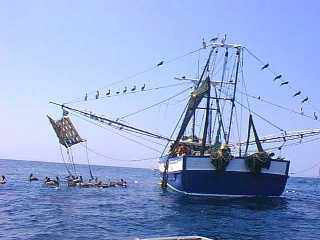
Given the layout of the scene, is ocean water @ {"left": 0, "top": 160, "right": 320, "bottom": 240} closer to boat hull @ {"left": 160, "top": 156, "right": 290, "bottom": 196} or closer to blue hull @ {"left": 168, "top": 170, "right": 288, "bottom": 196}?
blue hull @ {"left": 168, "top": 170, "right": 288, "bottom": 196}

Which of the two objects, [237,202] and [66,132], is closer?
[237,202]

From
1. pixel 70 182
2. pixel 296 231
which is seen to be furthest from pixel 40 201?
pixel 296 231

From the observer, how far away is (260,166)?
60.5 meters

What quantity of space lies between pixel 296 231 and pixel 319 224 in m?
6.35

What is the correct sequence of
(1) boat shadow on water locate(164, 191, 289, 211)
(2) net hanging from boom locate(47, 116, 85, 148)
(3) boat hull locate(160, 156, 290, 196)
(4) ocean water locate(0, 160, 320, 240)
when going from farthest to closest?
(2) net hanging from boom locate(47, 116, 85, 148), (3) boat hull locate(160, 156, 290, 196), (1) boat shadow on water locate(164, 191, 289, 211), (4) ocean water locate(0, 160, 320, 240)

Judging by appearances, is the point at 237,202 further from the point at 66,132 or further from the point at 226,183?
the point at 66,132

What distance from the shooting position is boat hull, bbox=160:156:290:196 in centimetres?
6000

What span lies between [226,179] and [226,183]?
434 millimetres

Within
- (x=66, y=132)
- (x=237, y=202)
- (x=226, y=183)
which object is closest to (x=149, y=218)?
(x=237, y=202)

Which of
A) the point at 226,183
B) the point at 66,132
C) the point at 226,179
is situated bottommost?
the point at 226,183

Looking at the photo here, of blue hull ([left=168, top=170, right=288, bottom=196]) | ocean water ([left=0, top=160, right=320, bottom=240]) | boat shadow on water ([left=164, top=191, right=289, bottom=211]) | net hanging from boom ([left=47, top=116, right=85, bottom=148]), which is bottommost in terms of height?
ocean water ([left=0, top=160, right=320, bottom=240])

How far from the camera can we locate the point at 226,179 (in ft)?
198

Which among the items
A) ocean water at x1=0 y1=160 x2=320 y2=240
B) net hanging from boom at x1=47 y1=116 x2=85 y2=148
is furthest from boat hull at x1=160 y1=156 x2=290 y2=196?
net hanging from boom at x1=47 y1=116 x2=85 y2=148

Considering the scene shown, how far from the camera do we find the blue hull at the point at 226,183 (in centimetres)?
6006
